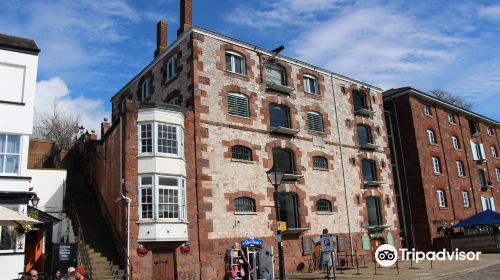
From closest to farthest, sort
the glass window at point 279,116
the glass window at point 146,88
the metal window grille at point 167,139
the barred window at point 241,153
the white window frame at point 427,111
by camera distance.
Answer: the metal window grille at point 167,139
the barred window at point 241,153
the glass window at point 279,116
the glass window at point 146,88
the white window frame at point 427,111

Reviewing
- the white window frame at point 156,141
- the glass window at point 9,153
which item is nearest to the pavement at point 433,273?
the white window frame at point 156,141

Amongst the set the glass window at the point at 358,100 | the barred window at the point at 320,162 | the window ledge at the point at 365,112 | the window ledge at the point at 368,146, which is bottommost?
the barred window at the point at 320,162

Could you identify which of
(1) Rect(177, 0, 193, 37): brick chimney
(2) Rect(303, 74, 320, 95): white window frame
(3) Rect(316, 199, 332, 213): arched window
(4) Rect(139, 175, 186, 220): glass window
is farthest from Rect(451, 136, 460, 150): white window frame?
(4) Rect(139, 175, 186, 220): glass window

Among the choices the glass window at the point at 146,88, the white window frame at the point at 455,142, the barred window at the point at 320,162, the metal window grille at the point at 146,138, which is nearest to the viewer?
the metal window grille at the point at 146,138

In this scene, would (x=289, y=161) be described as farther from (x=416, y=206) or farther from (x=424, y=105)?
(x=424, y=105)

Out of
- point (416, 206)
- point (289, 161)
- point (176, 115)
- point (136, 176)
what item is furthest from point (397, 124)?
point (136, 176)

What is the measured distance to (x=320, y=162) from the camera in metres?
27.8

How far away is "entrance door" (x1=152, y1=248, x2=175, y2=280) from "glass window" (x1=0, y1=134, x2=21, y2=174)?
6.85 metres

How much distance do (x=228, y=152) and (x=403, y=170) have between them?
18.8 meters

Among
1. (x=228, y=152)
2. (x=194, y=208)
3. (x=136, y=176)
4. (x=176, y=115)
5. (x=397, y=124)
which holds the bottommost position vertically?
(x=194, y=208)

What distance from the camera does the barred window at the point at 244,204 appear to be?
22.7 metres

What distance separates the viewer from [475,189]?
40.1 m

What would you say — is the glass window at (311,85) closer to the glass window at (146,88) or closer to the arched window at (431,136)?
the glass window at (146,88)

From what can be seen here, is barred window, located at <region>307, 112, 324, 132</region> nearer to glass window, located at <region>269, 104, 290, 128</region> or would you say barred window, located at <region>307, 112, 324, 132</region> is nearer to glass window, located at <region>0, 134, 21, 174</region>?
glass window, located at <region>269, 104, 290, 128</region>
